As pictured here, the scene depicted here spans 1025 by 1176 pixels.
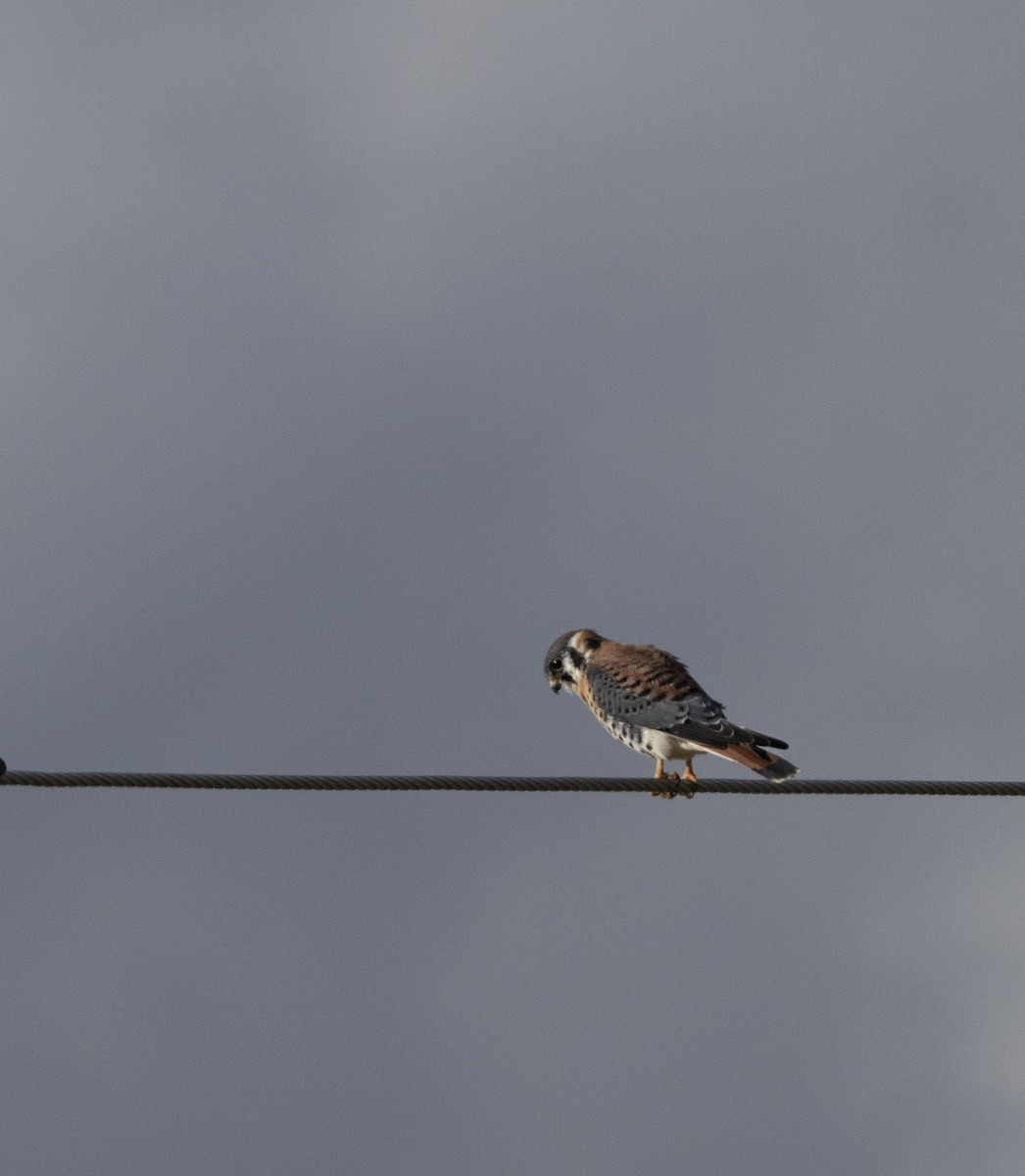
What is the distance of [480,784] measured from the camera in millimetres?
8664

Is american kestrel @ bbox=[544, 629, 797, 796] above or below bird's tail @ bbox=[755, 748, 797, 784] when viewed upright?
above

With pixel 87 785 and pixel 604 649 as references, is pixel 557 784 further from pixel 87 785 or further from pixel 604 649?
pixel 604 649

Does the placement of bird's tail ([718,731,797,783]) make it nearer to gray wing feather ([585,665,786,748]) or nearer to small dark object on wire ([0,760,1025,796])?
gray wing feather ([585,665,786,748])

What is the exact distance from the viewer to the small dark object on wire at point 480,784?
26.9 feet

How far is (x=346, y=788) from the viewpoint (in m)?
8.45

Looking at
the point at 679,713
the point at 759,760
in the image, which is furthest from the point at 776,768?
the point at 679,713

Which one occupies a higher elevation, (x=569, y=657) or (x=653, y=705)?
(x=569, y=657)

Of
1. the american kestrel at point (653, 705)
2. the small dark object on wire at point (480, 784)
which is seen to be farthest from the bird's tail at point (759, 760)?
the small dark object on wire at point (480, 784)

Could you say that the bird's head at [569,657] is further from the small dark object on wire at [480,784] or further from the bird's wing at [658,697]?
the small dark object on wire at [480,784]

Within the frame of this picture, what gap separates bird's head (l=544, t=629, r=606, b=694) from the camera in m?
15.1

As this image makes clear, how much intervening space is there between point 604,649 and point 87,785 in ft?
23.4

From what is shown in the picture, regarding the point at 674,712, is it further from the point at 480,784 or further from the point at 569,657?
the point at 480,784

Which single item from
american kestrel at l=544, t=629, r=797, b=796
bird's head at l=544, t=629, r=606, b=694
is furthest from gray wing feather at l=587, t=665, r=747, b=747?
bird's head at l=544, t=629, r=606, b=694

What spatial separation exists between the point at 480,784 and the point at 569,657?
6.68m
